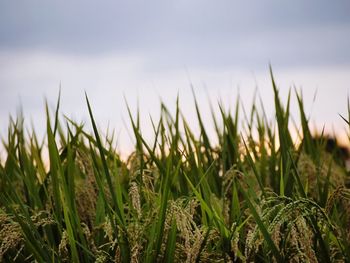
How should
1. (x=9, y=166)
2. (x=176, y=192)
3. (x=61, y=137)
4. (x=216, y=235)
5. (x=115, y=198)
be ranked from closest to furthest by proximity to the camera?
(x=115, y=198)
(x=216, y=235)
(x=176, y=192)
(x=9, y=166)
(x=61, y=137)

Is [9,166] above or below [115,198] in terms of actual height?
above

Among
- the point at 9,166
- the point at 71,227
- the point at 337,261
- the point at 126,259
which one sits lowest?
the point at 337,261

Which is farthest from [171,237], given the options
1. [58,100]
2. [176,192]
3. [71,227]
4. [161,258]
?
[58,100]

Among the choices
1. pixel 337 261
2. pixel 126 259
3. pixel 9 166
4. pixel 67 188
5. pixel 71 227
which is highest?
pixel 9 166

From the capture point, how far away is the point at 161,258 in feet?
8.49

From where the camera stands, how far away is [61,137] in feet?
14.0

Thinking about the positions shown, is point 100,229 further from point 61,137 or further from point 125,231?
point 61,137

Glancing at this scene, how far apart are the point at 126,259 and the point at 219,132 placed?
6.89 ft

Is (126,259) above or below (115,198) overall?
below

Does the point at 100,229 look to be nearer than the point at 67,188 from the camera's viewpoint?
No

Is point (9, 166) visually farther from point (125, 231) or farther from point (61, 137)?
point (125, 231)

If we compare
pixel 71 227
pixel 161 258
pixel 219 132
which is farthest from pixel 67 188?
pixel 219 132

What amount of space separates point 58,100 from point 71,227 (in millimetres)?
678

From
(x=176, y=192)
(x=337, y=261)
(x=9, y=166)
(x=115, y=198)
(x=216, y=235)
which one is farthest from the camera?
(x=9, y=166)
